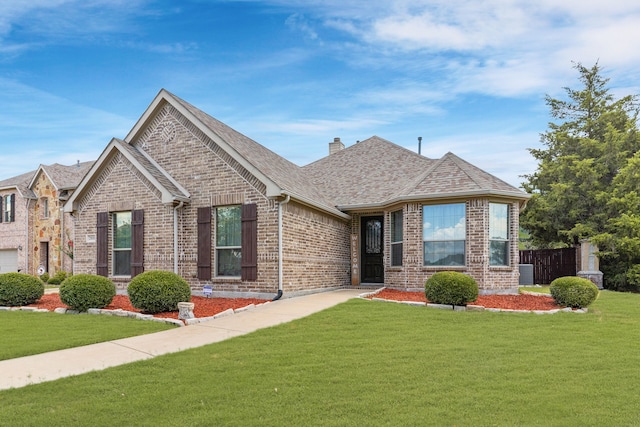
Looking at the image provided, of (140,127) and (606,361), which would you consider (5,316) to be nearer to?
(140,127)

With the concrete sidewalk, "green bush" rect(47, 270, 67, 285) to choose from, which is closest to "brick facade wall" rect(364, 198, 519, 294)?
the concrete sidewalk

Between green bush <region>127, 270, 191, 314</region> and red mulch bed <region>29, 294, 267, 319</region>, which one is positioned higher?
green bush <region>127, 270, 191, 314</region>

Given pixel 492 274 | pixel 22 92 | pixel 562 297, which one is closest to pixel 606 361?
pixel 562 297

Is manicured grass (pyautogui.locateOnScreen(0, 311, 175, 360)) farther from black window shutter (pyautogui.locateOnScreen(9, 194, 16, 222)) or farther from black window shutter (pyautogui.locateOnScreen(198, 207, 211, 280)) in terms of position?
black window shutter (pyautogui.locateOnScreen(9, 194, 16, 222))

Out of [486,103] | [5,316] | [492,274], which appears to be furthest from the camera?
[486,103]

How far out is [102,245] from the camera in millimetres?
14914

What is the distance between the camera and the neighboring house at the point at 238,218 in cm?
1320

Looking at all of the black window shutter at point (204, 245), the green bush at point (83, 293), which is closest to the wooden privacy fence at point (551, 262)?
the black window shutter at point (204, 245)

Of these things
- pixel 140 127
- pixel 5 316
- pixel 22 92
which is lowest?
pixel 5 316

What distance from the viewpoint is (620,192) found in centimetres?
2209

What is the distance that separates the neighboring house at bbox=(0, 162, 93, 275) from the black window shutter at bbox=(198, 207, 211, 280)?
16.7m

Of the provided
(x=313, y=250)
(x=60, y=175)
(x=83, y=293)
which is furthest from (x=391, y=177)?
(x=60, y=175)

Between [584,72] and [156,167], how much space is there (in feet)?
76.6

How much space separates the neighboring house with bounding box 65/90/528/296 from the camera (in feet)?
43.3
